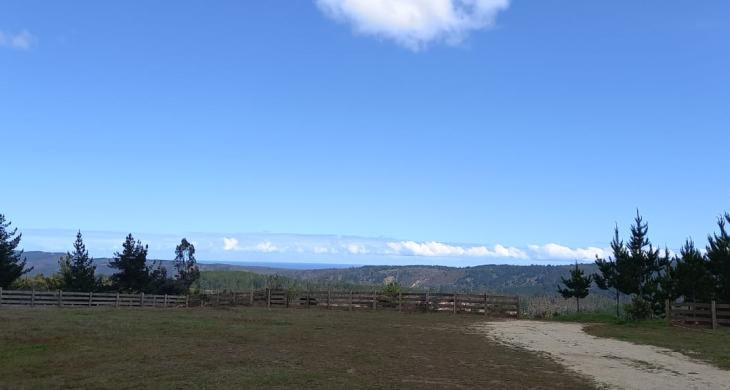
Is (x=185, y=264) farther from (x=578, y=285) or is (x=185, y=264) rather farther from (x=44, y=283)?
(x=578, y=285)

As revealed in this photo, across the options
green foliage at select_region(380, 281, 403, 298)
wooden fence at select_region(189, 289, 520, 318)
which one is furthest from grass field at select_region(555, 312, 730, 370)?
green foliage at select_region(380, 281, 403, 298)

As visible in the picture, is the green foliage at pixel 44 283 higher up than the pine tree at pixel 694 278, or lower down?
lower down

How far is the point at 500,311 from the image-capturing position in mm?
38781

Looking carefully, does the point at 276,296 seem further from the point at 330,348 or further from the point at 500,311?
the point at 330,348

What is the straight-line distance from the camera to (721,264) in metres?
31.0

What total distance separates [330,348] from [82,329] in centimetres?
916

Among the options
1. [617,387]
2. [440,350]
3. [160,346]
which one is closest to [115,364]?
[160,346]

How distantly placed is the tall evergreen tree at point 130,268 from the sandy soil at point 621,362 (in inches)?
1552

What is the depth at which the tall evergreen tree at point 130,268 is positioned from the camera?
54.6 m

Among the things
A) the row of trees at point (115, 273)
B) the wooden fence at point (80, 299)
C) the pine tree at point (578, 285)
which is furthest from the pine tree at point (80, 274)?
the pine tree at point (578, 285)

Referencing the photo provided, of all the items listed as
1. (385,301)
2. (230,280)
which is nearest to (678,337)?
(385,301)

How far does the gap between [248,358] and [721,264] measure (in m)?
26.7

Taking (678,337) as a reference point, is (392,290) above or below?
above

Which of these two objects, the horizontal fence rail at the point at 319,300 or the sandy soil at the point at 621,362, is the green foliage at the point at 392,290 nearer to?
the horizontal fence rail at the point at 319,300
